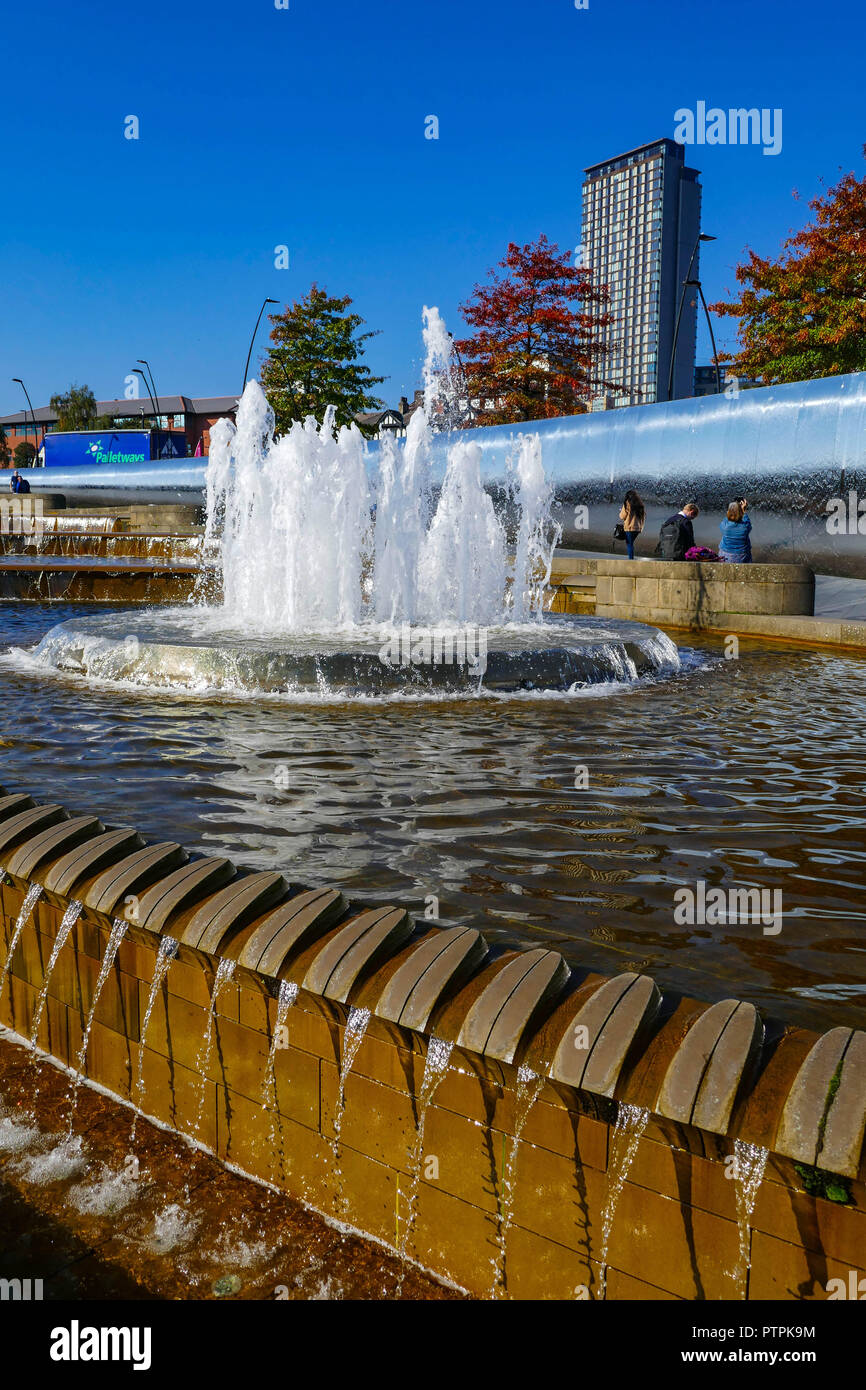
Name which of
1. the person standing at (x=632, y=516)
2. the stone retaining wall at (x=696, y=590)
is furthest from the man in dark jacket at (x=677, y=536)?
the person standing at (x=632, y=516)

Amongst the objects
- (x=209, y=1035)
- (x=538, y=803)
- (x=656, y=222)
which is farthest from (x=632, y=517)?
(x=656, y=222)

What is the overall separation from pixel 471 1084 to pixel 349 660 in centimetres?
583

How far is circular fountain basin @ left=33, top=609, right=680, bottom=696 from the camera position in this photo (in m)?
7.91

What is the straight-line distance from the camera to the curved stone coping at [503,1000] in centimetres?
191

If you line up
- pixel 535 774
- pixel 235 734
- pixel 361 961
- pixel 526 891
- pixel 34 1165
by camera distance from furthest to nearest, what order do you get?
pixel 235 734
pixel 535 774
pixel 526 891
pixel 34 1165
pixel 361 961

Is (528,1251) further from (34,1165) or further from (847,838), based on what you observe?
(847,838)

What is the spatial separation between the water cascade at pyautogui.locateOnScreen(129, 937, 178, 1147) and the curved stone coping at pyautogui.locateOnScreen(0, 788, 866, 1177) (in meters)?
0.05

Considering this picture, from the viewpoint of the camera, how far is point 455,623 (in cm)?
1133

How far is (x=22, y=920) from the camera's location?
340cm

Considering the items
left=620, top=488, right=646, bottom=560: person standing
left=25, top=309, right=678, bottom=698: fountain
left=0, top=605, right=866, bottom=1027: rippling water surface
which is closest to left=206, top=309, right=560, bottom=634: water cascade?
left=25, top=309, right=678, bottom=698: fountain

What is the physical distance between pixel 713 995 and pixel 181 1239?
1.47 meters

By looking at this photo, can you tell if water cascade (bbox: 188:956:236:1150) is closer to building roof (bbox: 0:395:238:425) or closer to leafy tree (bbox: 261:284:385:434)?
leafy tree (bbox: 261:284:385:434)

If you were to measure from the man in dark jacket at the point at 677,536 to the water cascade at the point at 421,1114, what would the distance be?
571 inches
